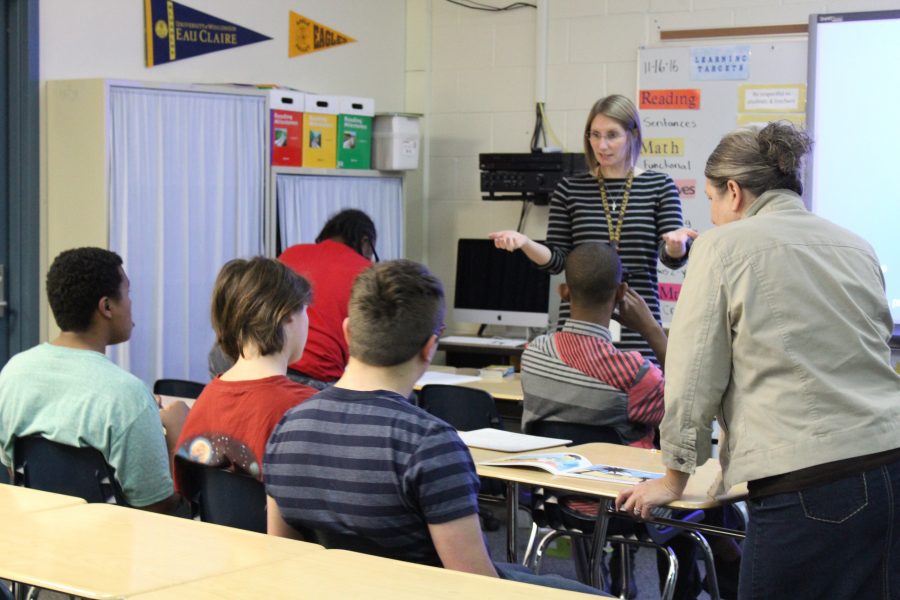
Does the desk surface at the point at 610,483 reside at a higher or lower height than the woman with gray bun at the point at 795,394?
lower

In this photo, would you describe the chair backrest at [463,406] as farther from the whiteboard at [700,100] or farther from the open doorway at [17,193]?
the whiteboard at [700,100]

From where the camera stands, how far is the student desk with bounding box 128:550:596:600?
1.57m

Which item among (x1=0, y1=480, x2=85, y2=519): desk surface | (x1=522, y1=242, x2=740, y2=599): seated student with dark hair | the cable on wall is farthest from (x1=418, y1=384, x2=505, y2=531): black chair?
the cable on wall

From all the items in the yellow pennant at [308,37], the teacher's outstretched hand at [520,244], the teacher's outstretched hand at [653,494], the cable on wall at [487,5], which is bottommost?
the teacher's outstretched hand at [653,494]

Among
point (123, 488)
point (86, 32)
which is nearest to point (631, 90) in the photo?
point (86, 32)

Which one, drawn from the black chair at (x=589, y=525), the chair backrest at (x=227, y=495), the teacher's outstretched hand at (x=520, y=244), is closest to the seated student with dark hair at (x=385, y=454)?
the chair backrest at (x=227, y=495)

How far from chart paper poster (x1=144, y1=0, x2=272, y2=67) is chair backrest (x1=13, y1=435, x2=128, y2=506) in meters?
2.60

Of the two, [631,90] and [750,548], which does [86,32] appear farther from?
[750,548]

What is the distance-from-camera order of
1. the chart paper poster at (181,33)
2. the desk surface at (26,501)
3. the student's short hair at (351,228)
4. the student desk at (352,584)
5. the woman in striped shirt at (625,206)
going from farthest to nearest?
the chart paper poster at (181,33) < the student's short hair at (351,228) < the woman in striped shirt at (625,206) < the desk surface at (26,501) < the student desk at (352,584)

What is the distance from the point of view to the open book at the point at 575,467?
2541 millimetres

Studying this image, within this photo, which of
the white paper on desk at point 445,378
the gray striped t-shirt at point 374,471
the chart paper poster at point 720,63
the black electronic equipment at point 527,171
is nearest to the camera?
the gray striped t-shirt at point 374,471

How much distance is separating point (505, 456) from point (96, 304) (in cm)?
111

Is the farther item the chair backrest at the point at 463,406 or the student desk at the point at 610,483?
the chair backrest at the point at 463,406

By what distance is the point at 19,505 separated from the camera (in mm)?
2107
